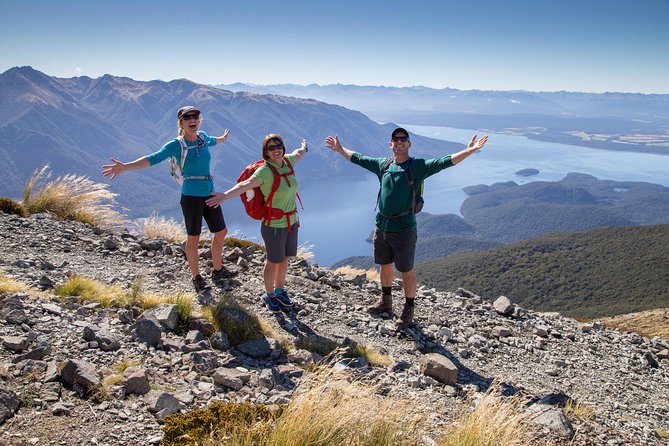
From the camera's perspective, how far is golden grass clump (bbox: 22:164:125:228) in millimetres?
10500

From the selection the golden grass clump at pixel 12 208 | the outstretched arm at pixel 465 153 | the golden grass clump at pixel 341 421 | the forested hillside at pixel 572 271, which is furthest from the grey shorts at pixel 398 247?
the forested hillside at pixel 572 271

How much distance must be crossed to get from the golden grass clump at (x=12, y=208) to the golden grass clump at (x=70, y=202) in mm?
251

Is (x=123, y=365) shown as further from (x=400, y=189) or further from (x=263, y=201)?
(x=400, y=189)

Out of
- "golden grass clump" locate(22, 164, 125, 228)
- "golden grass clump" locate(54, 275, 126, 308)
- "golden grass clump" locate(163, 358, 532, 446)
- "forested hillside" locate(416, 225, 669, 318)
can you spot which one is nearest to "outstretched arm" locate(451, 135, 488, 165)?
"golden grass clump" locate(163, 358, 532, 446)

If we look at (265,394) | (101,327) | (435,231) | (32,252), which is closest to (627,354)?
(265,394)

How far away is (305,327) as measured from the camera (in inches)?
259

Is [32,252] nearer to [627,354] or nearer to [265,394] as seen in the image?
[265,394]

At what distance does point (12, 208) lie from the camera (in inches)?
391

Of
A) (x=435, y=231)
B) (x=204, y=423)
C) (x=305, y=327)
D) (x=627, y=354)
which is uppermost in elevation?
(x=204, y=423)

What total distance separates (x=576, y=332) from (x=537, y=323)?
779mm

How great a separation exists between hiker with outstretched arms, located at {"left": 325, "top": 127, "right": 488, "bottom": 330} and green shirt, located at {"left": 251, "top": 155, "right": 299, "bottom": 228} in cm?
130

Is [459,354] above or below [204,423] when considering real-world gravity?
below

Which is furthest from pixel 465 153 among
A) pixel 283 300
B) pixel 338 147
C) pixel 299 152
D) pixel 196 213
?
pixel 196 213

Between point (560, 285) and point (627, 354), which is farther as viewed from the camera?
point (560, 285)
